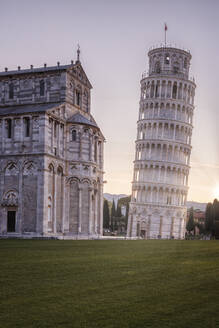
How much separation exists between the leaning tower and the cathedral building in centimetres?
3538

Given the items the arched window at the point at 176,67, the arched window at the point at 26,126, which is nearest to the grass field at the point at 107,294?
the arched window at the point at 26,126

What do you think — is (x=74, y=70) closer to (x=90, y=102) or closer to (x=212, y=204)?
(x=90, y=102)

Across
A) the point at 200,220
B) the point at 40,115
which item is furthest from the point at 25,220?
the point at 200,220

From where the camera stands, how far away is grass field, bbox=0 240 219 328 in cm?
940

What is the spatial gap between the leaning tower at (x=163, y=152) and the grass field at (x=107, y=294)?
2649 inches

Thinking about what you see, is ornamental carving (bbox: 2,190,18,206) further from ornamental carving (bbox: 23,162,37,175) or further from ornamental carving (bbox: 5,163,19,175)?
ornamental carving (bbox: 23,162,37,175)

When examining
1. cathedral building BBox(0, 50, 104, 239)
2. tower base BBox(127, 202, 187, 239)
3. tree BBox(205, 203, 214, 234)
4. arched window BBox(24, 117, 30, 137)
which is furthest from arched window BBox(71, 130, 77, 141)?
tree BBox(205, 203, 214, 234)

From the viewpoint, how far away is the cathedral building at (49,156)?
136ft

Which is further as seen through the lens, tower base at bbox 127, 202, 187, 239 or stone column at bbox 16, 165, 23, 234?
tower base at bbox 127, 202, 187, 239

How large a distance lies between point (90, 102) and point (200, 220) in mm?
115485

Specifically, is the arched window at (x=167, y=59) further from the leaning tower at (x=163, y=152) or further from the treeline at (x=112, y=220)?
the treeline at (x=112, y=220)

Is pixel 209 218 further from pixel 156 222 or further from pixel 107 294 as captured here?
pixel 107 294

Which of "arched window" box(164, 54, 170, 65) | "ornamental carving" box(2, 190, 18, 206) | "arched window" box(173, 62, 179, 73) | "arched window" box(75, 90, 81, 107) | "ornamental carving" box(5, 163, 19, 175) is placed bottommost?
"ornamental carving" box(2, 190, 18, 206)

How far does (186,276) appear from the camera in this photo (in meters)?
15.0
